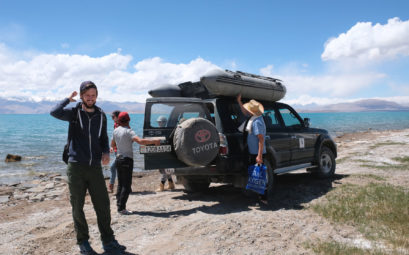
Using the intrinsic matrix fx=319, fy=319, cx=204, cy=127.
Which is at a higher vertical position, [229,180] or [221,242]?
[229,180]

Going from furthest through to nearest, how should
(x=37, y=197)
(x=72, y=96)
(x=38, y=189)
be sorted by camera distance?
(x=38, y=189) < (x=37, y=197) < (x=72, y=96)

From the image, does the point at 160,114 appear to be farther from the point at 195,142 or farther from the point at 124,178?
the point at 124,178

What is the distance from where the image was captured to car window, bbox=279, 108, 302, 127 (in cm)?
764

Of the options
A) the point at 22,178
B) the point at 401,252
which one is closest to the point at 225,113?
the point at 401,252

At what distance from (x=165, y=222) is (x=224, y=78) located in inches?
112

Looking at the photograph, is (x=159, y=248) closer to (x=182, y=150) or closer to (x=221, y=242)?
(x=221, y=242)

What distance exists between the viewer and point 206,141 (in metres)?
5.55

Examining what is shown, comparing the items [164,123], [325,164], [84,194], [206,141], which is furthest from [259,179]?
[325,164]

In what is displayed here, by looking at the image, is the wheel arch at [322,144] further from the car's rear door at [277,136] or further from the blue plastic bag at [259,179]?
the blue plastic bag at [259,179]

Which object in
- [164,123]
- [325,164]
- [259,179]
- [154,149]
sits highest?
[164,123]

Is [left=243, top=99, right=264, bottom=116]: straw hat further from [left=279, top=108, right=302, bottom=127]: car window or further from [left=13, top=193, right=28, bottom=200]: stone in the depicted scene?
[left=13, top=193, right=28, bottom=200]: stone

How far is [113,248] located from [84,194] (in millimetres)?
763

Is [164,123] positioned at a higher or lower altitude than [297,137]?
higher

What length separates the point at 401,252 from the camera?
3564 mm
